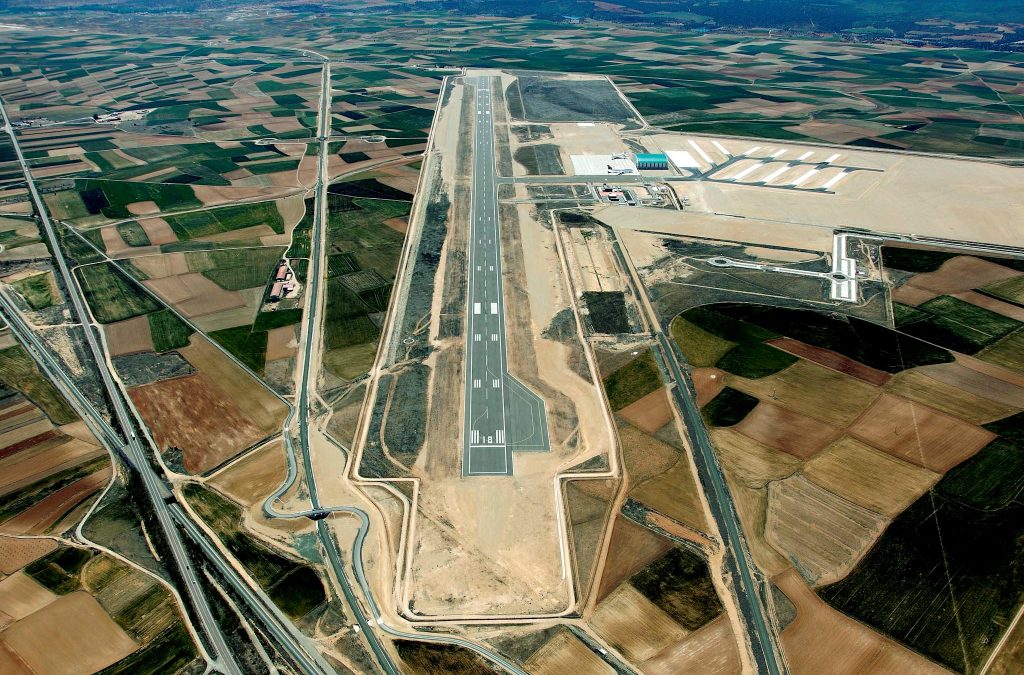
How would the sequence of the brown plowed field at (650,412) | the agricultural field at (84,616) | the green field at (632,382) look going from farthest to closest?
the green field at (632,382) → the brown plowed field at (650,412) → the agricultural field at (84,616)

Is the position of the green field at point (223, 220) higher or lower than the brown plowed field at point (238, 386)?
higher

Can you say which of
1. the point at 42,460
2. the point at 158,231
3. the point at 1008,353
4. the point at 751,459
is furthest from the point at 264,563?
the point at 1008,353

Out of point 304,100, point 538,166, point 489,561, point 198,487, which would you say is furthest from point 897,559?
point 304,100

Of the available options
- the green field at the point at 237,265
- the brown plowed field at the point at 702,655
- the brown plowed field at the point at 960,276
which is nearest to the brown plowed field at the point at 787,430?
the brown plowed field at the point at 702,655

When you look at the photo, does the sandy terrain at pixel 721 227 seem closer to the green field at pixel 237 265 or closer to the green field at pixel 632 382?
the green field at pixel 632 382

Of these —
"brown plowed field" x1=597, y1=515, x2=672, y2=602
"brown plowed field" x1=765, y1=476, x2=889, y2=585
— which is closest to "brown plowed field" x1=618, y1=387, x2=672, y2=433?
"brown plowed field" x1=765, y1=476, x2=889, y2=585

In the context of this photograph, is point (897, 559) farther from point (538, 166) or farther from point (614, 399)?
point (538, 166)
